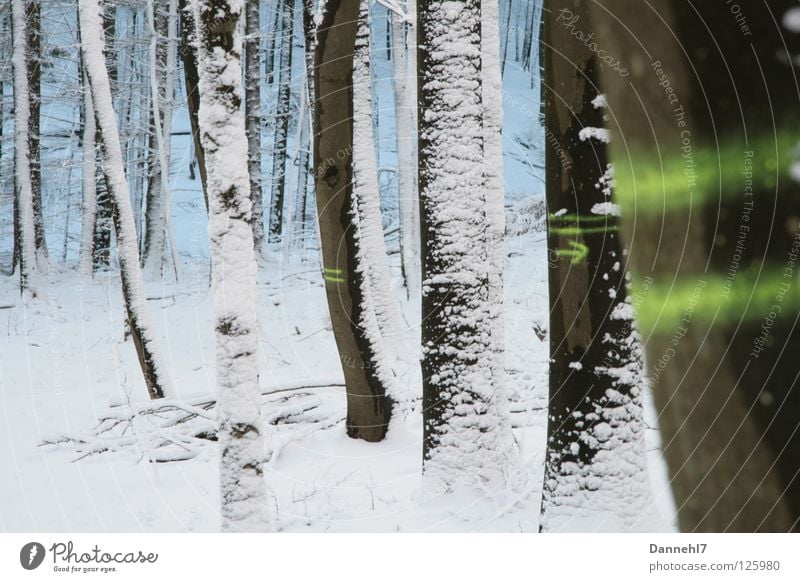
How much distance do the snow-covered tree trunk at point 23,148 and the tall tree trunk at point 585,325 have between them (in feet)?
32.6

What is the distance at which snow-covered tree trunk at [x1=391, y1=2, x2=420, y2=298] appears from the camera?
10.1 m

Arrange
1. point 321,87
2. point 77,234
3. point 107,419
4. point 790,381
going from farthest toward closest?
point 77,234 < point 107,419 < point 321,87 < point 790,381

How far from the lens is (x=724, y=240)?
119cm

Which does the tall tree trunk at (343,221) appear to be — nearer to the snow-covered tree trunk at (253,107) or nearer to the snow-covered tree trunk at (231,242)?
the snow-covered tree trunk at (231,242)

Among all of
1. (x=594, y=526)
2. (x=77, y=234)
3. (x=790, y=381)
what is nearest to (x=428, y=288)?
(x=594, y=526)

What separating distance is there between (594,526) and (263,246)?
11261mm

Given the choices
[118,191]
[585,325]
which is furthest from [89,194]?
[585,325]

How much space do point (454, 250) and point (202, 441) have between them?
3.03 m

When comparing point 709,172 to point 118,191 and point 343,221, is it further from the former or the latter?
point 118,191

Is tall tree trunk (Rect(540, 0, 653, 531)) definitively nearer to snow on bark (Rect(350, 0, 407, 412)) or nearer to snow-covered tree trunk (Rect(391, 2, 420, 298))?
snow on bark (Rect(350, 0, 407, 412))

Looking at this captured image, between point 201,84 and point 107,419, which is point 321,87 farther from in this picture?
point 107,419

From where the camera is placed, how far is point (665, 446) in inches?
52.1

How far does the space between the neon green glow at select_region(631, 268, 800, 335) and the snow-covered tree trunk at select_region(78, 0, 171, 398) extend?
6483 mm

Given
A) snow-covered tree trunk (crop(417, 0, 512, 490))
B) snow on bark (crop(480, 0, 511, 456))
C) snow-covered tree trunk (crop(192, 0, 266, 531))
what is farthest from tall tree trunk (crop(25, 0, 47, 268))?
snow-covered tree trunk (crop(417, 0, 512, 490))
